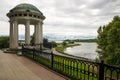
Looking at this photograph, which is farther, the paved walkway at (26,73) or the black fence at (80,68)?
the paved walkway at (26,73)

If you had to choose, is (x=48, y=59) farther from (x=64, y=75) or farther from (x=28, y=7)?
(x=28, y=7)

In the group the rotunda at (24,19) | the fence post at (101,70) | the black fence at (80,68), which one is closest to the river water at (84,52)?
the rotunda at (24,19)

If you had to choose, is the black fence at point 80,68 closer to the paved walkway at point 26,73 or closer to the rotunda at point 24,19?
the paved walkway at point 26,73

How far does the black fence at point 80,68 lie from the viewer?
4579 millimetres

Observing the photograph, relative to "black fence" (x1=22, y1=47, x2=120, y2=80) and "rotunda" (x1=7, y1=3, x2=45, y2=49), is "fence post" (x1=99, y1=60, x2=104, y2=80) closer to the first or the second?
"black fence" (x1=22, y1=47, x2=120, y2=80)

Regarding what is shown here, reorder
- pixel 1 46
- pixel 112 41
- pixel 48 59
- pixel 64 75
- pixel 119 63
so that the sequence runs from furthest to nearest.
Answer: pixel 1 46, pixel 112 41, pixel 119 63, pixel 48 59, pixel 64 75

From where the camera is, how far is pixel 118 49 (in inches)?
500

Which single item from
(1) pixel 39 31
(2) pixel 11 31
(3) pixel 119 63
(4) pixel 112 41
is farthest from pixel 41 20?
(3) pixel 119 63

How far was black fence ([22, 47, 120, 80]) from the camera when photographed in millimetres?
4579

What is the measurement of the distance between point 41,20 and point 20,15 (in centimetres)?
330

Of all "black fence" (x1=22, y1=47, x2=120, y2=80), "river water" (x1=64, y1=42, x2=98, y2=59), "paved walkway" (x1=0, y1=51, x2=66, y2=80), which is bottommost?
"river water" (x1=64, y1=42, x2=98, y2=59)

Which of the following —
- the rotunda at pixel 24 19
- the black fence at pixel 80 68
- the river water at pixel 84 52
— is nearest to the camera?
the black fence at pixel 80 68

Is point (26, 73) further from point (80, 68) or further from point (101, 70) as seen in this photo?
point (101, 70)

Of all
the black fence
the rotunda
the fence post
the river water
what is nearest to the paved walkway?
the black fence
